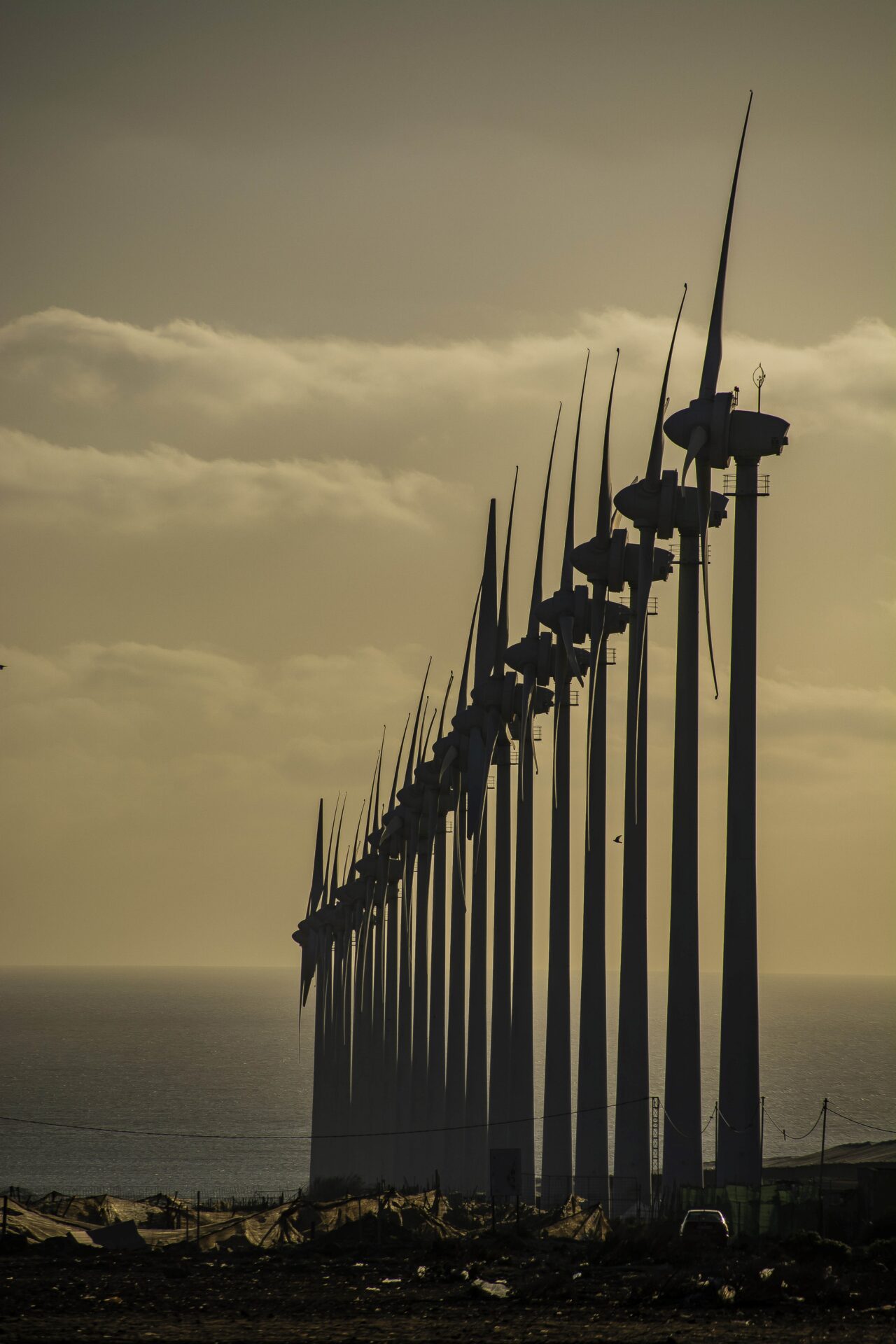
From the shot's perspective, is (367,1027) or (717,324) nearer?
(717,324)

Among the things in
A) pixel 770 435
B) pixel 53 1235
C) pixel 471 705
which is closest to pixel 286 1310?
pixel 53 1235

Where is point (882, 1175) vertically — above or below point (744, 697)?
below

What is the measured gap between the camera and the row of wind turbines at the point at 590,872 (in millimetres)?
45125

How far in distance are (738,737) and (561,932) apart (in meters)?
18.1

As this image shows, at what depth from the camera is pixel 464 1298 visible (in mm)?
31094

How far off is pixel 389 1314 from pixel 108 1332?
466cm

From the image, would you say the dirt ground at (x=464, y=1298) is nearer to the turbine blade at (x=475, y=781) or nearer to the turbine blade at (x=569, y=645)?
the turbine blade at (x=569, y=645)

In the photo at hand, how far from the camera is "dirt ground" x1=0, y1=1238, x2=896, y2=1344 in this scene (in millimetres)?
26953

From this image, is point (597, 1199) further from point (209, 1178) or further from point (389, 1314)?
point (209, 1178)

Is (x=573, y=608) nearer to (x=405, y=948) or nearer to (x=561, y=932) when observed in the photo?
(x=561, y=932)

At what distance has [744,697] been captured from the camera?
44.8 meters

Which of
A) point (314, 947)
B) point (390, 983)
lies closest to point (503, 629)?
point (390, 983)

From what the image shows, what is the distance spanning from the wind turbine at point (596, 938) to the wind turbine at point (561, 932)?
2.13 metres

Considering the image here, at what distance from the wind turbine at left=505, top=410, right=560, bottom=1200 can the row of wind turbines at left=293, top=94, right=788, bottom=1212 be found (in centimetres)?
10
